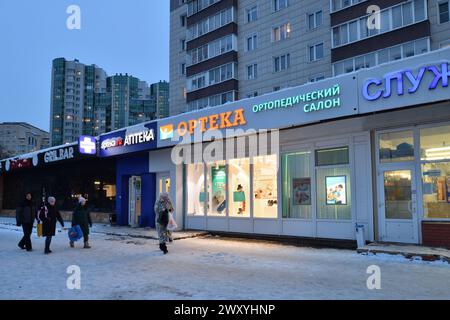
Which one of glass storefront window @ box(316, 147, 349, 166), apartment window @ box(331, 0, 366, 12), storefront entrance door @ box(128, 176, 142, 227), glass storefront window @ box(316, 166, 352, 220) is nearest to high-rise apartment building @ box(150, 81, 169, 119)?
apartment window @ box(331, 0, 366, 12)

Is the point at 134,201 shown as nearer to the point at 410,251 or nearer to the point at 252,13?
the point at 410,251

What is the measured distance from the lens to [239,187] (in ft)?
51.6

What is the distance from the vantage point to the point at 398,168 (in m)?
11.4

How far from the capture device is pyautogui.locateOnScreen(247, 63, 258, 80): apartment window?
116ft

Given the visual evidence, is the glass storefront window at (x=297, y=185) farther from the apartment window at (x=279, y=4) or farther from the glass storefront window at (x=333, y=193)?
the apartment window at (x=279, y=4)

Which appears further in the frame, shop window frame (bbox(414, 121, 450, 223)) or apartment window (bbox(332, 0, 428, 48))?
apartment window (bbox(332, 0, 428, 48))

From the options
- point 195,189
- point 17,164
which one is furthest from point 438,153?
point 17,164

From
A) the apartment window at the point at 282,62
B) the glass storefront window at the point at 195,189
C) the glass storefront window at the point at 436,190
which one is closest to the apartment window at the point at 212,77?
the apartment window at the point at 282,62

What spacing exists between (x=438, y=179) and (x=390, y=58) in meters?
16.5

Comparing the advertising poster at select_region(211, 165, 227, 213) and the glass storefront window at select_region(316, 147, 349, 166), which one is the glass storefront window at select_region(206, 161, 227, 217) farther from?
the glass storefront window at select_region(316, 147, 349, 166)

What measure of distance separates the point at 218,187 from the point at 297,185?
3763 millimetres

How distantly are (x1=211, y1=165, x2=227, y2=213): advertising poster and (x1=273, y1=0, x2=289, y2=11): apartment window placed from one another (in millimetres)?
22262

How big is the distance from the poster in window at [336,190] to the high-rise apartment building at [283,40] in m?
15.4
